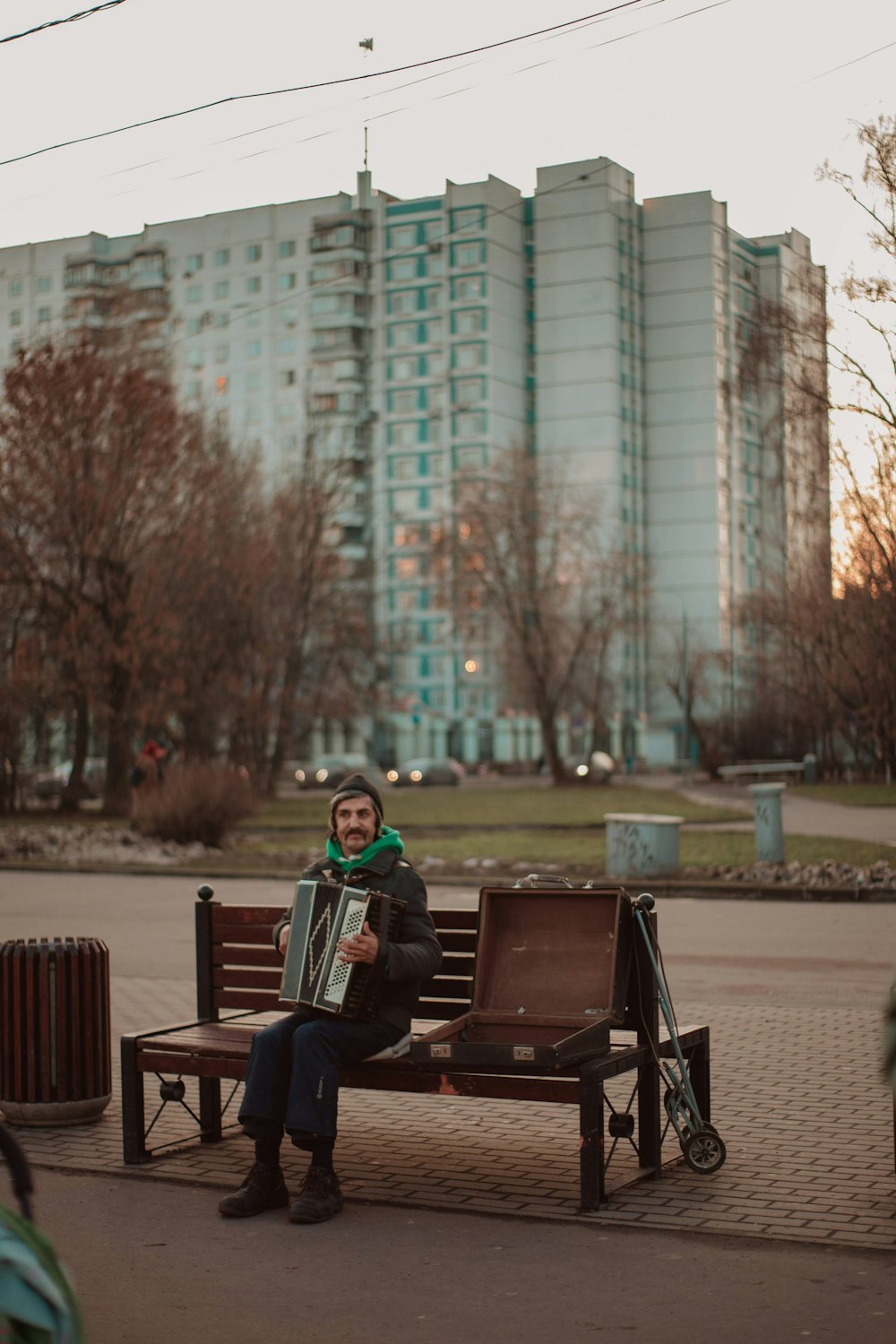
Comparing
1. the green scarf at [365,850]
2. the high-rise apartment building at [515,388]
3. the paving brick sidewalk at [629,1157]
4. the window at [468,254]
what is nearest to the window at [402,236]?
the high-rise apartment building at [515,388]

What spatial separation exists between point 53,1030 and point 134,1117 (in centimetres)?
71

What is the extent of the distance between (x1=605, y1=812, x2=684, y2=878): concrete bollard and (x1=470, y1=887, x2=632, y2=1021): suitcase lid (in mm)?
14441

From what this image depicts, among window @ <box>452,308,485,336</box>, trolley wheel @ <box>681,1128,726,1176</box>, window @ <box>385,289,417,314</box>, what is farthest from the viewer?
window @ <box>385,289,417,314</box>

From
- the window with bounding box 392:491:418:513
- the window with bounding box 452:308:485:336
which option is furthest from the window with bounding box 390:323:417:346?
the window with bounding box 392:491:418:513

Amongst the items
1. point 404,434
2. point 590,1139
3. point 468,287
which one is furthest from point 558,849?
point 404,434

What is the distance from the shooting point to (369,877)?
22.7 feet

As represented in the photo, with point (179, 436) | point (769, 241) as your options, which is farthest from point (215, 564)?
point (769, 241)

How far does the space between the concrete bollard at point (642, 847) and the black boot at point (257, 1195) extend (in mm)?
15374

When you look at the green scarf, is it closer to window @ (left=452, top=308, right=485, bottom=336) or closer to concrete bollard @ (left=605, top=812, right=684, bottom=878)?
concrete bollard @ (left=605, top=812, right=684, bottom=878)

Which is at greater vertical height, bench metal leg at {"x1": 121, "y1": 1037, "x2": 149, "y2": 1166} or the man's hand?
the man's hand

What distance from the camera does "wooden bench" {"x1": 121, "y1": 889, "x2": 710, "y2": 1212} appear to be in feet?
20.8

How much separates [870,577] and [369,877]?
27.2 meters

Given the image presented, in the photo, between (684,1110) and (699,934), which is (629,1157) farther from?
(699,934)

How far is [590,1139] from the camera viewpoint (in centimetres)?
628
